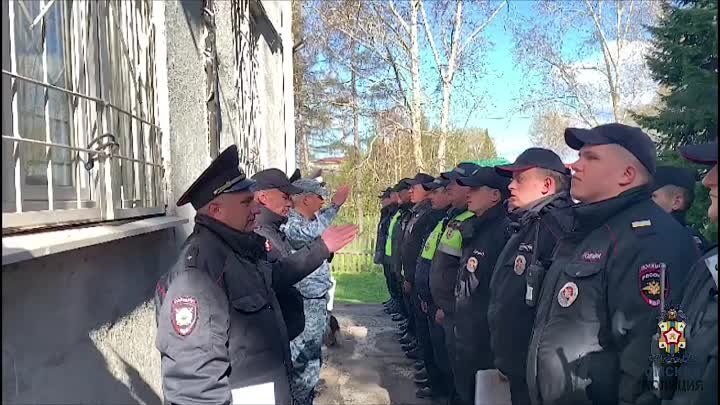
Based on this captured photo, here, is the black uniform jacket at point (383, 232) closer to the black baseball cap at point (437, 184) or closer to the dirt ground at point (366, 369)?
the dirt ground at point (366, 369)

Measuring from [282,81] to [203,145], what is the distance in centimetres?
753

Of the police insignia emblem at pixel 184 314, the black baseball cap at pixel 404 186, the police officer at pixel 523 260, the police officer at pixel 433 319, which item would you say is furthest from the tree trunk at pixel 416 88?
the police insignia emblem at pixel 184 314

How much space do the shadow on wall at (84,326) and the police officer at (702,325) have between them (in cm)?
212

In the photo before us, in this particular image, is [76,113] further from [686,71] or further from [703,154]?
[686,71]

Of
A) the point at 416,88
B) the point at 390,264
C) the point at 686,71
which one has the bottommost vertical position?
the point at 390,264

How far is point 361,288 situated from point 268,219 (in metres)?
9.03

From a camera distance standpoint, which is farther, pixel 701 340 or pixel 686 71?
pixel 686 71

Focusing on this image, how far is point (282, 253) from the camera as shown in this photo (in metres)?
3.97

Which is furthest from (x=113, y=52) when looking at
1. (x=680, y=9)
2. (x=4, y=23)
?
(x=680, y=9)

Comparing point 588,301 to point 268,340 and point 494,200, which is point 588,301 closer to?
point 268,340

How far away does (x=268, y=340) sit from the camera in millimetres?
2496

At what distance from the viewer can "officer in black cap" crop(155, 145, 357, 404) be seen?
219 cm

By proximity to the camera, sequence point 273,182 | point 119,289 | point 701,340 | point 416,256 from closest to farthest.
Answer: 1. point 701,340
2. point 119,289
3. point 273,182
4. point 416,256

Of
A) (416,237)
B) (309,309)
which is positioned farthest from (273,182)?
(416,237)
